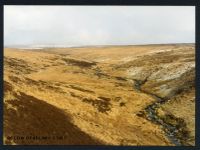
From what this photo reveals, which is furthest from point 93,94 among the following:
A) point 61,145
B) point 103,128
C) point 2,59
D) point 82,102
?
point 2,59

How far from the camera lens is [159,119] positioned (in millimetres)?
20719

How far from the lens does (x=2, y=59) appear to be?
19.2m

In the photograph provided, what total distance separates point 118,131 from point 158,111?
112 inches

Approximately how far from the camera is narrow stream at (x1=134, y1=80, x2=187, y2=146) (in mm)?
19741

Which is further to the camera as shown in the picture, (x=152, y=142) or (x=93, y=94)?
(x=93, y=94)

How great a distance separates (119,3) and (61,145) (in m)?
7.21

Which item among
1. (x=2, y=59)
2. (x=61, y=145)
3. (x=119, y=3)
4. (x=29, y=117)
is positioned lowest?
(x=61, y=145)

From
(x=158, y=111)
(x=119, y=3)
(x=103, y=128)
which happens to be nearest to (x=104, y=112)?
(x=103, y=128)

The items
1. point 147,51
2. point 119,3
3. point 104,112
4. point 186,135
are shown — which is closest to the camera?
point 119,3

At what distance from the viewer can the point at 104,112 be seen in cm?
2075

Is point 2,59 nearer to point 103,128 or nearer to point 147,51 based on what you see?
point 103,128

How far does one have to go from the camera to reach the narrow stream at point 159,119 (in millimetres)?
19741

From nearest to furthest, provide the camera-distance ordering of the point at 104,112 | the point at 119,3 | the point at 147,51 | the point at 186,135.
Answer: the point at 119,3 → the point at 186,135 → the point at 104,112 → the point at 147,51

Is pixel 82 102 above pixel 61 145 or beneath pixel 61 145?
above
